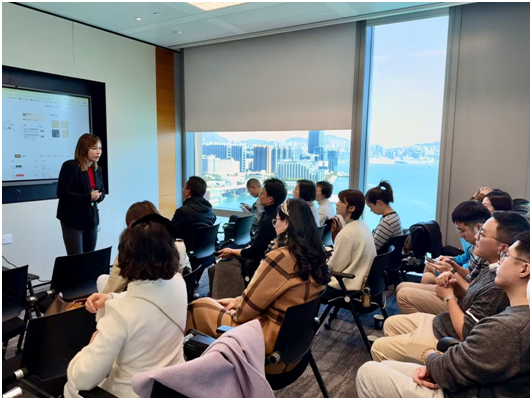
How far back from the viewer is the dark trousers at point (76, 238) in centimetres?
373

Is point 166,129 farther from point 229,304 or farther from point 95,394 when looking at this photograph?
point 95,394

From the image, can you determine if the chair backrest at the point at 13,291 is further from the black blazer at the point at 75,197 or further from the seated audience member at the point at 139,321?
the black blazer at the point at 75,197

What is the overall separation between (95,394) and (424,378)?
1.26 metres

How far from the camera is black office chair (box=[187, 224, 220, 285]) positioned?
354 cm

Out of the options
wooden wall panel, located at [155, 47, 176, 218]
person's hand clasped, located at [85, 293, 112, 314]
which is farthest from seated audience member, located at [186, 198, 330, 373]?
wooden wall panel, located at [155, 47, 176, 218]

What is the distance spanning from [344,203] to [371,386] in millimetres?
1553

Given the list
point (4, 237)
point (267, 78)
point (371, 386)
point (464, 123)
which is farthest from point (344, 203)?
point (4, 237)

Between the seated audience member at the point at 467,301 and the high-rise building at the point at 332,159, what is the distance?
114 inches


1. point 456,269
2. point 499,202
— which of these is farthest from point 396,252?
point 499,202

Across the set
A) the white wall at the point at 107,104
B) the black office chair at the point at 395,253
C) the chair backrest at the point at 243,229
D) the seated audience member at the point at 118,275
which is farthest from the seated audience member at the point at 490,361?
the white wall at the point at 107,104

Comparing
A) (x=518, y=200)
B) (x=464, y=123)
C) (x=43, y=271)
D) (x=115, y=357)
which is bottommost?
(x=43, y=271)

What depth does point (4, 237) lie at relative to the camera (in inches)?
162

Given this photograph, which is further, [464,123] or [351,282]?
[464,123]

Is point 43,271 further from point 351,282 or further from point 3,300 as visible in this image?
point 351,282
